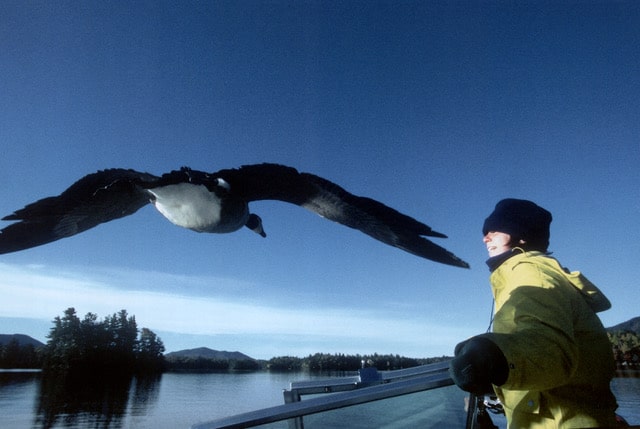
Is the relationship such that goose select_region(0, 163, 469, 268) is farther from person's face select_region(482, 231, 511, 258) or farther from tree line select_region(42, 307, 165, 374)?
tree line select_region(42, 307, 165, 374)

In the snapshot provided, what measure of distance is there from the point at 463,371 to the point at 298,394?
1663 mm

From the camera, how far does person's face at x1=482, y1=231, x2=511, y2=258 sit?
1805 mm

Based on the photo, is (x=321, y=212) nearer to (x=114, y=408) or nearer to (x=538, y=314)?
(x=538, y=314)

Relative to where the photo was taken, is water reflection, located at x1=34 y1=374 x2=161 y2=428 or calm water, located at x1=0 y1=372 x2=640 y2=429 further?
water reflection, located at x1=34 y1=374 x2=161 y2=428

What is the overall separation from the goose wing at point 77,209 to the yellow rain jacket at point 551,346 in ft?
17.9

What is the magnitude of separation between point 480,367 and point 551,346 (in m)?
0.26

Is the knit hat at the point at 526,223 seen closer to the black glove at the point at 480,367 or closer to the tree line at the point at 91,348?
the black glove at the point at 480,367

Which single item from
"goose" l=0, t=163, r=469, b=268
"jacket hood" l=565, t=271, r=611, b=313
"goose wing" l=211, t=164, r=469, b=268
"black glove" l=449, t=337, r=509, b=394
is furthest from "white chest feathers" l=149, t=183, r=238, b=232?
"black glove" l=449, t=337, r=509, b=394

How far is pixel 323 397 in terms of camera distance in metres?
1.76

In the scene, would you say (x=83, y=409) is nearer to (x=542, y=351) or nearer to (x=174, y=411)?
(x=174, y=411)

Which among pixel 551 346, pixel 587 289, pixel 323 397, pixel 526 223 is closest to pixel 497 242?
pixel 526 223

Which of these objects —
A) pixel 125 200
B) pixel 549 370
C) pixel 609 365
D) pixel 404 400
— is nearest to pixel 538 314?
pixel 549 370

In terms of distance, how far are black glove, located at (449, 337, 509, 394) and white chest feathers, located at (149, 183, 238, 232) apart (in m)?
6.57

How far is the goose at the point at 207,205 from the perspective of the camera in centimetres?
596
